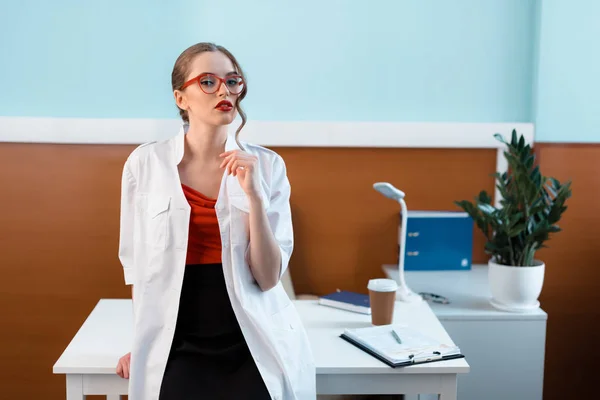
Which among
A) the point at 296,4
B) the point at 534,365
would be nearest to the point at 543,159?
the point at 534,365

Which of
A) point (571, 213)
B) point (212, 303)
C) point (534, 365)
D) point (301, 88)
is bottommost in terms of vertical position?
point (534, 365)

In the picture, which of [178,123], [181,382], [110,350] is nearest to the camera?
[181,382]

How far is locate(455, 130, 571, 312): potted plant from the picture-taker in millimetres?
2520

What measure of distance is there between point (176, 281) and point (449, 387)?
839 mm

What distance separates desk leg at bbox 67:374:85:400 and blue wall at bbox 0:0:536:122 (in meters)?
1.40

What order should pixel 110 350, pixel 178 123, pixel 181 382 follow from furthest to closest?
pixel 178 123
pixel 110 350
pixel 181 382

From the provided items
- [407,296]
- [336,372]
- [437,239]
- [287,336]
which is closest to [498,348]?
[407,296]

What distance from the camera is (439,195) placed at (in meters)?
3.13

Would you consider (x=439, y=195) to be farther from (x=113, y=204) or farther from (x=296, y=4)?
(x=113, y=204)

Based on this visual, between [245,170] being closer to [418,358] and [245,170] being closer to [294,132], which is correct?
[418,358]

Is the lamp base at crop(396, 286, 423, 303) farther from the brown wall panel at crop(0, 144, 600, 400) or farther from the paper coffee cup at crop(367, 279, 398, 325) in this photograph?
the brown wall panel at crop(0, 144, 600, 400)

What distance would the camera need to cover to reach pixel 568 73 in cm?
301

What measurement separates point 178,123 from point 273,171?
1.04 metres

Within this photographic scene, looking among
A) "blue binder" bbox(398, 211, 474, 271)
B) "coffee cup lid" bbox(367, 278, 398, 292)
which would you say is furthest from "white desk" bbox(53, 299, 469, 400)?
"blue binder" bbox(398, 211, 474, 271)
